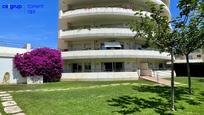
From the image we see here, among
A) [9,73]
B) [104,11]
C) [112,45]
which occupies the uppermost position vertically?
[104,11]

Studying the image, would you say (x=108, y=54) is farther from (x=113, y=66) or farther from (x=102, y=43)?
(x=102, y=43)

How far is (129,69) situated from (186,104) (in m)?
21.8

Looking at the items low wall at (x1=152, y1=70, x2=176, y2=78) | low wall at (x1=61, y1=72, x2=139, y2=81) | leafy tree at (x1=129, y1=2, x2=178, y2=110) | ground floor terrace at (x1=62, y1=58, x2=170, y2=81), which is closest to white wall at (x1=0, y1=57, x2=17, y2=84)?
ground floor terrace at (x1=62, y1=58, x2=170, y2=81)

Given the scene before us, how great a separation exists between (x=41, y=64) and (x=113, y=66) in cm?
1205

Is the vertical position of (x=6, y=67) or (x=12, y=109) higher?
(x=6, y=67)

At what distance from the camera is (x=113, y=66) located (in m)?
40.5

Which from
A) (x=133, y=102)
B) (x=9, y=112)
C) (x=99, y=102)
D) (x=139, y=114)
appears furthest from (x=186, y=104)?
(x=9, y=112)

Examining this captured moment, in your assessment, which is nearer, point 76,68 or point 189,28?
point 189,28

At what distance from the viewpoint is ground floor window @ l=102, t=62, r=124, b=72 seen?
4047cm

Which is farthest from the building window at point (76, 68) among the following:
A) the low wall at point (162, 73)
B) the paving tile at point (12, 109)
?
the paving tile at point (12, 109)

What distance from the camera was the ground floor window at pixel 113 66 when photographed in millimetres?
Result: 40469

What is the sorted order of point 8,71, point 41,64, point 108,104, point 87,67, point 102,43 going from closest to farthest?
1. point 108,104
2. point 8,71
3. point 41,64
4. point 87,67
5. point 102,43

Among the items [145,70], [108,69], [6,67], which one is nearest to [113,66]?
[108,69]

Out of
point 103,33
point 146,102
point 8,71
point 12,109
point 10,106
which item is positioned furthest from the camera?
point 103,33
